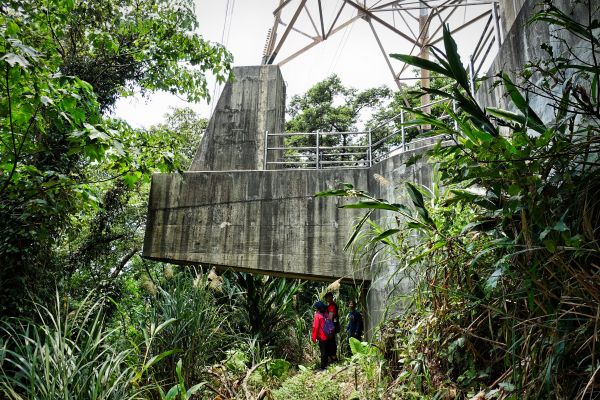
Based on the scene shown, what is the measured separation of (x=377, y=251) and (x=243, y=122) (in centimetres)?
491

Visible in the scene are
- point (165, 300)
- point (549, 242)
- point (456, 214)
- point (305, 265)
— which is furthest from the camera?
point (305, 265)

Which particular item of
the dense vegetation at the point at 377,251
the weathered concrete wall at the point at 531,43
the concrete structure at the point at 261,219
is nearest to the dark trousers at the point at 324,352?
the dense vegetation at the point at 377,251

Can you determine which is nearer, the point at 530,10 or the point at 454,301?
the point at 454,301

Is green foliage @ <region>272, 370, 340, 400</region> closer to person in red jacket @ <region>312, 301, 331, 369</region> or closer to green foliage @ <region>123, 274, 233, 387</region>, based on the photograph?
green foliage @ <region>123, 274, 233, 387</region>

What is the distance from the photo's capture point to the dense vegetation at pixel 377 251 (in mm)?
1907

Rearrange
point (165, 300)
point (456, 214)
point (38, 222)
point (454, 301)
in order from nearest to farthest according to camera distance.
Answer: point (454, 301), point (456, 214), point (165, 300), point (38, 222)

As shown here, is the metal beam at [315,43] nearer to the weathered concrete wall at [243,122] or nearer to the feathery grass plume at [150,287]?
the weathered concrete wall at [243,122]

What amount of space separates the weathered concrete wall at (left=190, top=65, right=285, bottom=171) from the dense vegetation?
1.80 m

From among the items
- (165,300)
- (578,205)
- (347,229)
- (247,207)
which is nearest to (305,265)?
(347,229)

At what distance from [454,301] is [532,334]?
730mm

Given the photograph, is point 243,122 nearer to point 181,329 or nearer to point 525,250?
point 181,329

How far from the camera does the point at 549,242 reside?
5.68ft

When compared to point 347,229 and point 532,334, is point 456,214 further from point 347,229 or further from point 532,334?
point 347,229

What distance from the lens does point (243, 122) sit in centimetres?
837
